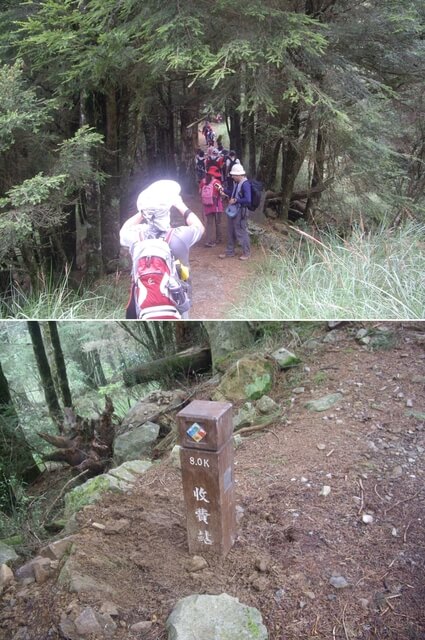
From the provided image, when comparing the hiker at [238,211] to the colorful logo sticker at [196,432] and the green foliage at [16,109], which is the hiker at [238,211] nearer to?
the colorful logo sticker at [196,432]

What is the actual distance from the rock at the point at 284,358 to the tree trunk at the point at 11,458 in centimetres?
144

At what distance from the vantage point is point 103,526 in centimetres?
241

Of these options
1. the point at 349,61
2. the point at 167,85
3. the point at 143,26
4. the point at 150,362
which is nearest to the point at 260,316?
the point at 150,362

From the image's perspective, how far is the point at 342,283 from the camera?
2.17m

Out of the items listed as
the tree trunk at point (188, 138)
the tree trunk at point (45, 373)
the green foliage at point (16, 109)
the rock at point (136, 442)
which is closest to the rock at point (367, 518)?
the rock at point (136, 442)

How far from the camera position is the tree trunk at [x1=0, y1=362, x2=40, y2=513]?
2973 millimetres

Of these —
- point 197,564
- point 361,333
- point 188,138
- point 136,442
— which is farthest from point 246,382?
point 188,138

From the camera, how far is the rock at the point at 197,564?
2.10 m

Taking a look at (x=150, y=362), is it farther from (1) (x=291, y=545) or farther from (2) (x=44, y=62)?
(2) (x=44, y=62)

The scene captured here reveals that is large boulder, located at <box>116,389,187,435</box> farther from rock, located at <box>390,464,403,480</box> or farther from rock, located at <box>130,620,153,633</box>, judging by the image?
rock, located at <box>130,620,153,633</box>

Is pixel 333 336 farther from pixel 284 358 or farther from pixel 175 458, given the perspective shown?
pixel 175 458

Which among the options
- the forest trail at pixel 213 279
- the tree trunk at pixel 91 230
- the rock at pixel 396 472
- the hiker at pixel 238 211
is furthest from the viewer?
the tree trunk at pixel 91 230

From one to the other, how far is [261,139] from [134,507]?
208cm

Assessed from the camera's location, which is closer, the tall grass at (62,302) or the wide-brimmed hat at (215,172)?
the tall grass at (62,302)
